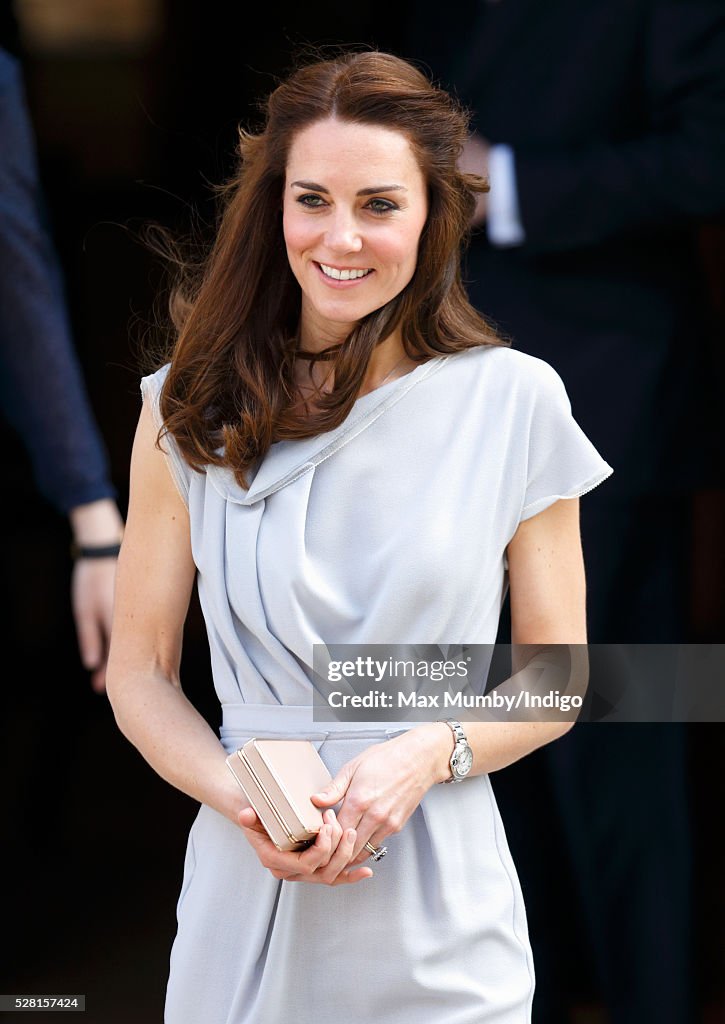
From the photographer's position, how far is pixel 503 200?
2748 millimetres

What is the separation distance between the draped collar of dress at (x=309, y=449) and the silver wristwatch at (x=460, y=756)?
381 millimetres

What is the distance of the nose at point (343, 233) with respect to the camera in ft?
5.94

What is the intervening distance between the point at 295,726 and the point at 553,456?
19.1 inches

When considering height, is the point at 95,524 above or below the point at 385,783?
above

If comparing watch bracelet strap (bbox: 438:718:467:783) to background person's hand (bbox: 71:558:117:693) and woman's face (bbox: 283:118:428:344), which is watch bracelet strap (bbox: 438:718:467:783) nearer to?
woman's face (bbox: 283:118:428:344)

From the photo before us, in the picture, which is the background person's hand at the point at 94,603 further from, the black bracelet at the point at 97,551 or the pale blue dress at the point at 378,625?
the pale blue dress at the point at 378,625

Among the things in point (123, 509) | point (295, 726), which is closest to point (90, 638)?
point (123, 509)

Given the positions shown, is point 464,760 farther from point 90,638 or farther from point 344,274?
point 90,638

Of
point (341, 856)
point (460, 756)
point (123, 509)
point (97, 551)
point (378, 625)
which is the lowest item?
point (341, 856)

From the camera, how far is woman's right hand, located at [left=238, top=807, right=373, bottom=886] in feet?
5.54

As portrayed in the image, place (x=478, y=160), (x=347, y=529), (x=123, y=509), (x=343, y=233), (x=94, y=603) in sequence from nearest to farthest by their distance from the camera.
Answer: (x=343, y=233) → (x=347, y=529) → (x=478, y=160) → (x=94, y=603) → (x=123, y=509)

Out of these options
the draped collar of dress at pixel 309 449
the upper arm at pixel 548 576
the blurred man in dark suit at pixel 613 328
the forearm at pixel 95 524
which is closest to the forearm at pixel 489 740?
the upper arm at pixel 548 576

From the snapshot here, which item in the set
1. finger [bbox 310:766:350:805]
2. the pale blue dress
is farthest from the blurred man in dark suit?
finger [bbox 310:766:350:805]

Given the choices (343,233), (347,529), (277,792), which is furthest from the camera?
(347,529)
